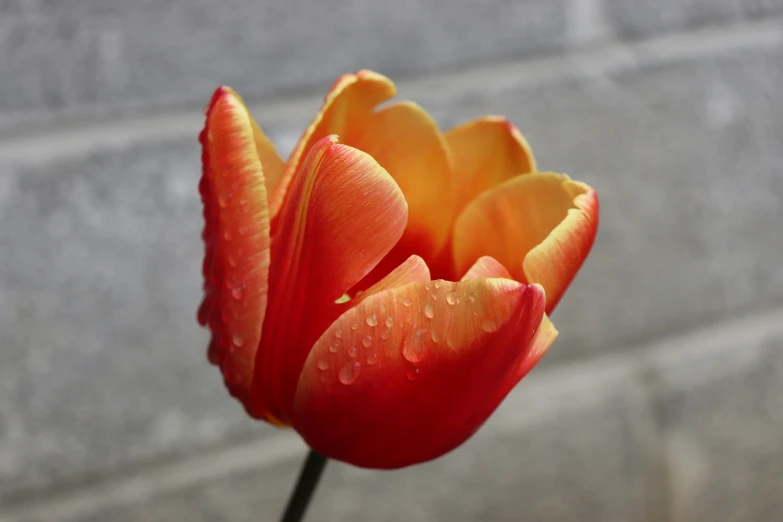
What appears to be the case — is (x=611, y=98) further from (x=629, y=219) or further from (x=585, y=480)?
(x=585, y=480)

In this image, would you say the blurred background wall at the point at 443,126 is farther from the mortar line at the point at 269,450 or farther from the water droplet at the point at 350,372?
the water droplet at the point at 350,372

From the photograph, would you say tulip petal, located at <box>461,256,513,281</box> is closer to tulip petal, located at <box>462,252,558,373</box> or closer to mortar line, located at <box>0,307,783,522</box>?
tulip petal, located at <box>462,252,558,373</box>

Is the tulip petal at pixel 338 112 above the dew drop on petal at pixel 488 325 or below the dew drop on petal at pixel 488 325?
above

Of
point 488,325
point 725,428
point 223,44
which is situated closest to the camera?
point 488,325

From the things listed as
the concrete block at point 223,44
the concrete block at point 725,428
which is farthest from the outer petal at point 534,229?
the concrete block at point 725,428

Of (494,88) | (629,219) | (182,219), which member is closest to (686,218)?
(629,219)

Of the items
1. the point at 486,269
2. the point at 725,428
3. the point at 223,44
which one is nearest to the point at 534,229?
the point at 486,269

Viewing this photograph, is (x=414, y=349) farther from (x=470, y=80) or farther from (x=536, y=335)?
(x=470, y=80)
